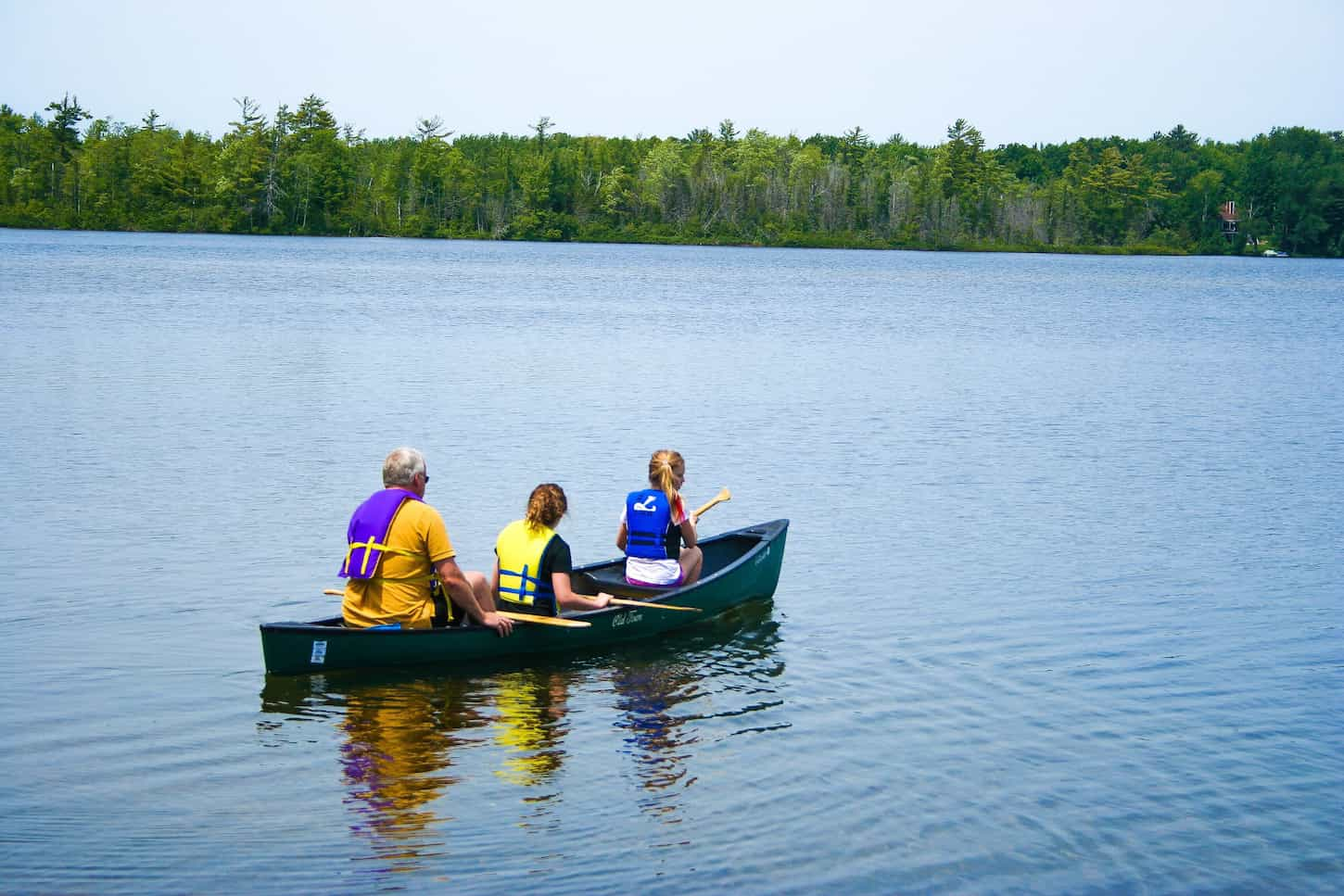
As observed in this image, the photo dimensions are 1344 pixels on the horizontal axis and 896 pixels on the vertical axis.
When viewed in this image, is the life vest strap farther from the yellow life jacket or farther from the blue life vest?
the blue life vest

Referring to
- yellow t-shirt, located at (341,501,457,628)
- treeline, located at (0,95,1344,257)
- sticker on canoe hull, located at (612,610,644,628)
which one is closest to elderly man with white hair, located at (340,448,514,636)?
yellow t-shirt, located at (341,501,457,628)

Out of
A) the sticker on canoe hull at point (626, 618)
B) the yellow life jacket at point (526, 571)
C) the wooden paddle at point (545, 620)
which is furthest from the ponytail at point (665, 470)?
the wooden paddle at point (545, 620)

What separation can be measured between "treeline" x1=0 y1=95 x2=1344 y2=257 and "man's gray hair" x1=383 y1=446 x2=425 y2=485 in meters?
118

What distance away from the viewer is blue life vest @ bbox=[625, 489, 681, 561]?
10930mm

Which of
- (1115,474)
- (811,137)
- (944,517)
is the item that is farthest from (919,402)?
(811,137)

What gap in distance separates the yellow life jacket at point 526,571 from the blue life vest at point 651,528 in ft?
3.54

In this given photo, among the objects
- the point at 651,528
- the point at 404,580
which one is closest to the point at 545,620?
the point at 404,580

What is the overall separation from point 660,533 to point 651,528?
82 mm

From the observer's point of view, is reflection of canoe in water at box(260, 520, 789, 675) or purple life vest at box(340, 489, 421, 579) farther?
reflection of canoe in water at box(260, 520, 789, 675)

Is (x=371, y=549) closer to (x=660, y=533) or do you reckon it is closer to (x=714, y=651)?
(x=660, y=533)

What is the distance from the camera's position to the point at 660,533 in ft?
36.3

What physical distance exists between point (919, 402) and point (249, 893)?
20210 mm

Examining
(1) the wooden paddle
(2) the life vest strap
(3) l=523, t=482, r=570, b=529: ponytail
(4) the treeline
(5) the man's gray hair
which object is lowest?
(1) the wooden paddle

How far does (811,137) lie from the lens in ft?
595
